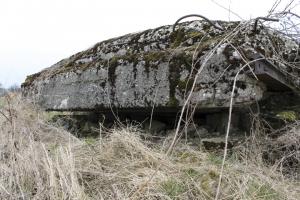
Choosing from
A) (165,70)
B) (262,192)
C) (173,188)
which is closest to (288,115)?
(165,70)

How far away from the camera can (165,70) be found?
402 cm

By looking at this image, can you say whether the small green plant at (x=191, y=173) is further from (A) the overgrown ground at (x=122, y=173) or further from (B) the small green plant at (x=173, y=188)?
(B) the small green plant at (x=173, y=188)

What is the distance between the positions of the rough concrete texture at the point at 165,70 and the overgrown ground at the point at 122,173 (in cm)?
61

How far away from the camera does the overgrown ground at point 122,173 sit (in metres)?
2.56

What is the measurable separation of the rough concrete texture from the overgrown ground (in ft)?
1.99

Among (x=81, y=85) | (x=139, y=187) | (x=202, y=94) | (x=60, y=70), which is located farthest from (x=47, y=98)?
(x=139, y=187)

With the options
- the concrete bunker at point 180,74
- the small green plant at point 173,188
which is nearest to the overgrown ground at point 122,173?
the small green plant at point 173,188

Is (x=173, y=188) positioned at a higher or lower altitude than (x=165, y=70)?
lower

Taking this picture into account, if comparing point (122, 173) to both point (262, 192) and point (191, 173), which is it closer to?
point (191, 173)

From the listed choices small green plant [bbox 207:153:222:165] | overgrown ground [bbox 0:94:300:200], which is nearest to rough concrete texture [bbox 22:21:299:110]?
small green plant [bbox 207:153:222:165]

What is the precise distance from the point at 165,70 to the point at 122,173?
1.43 meters

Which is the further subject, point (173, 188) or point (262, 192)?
point (262, 192)

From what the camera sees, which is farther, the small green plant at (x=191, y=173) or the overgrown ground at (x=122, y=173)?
the small green plant at (x=191, y=173)

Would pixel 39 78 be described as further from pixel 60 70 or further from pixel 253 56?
pixel 253 56
